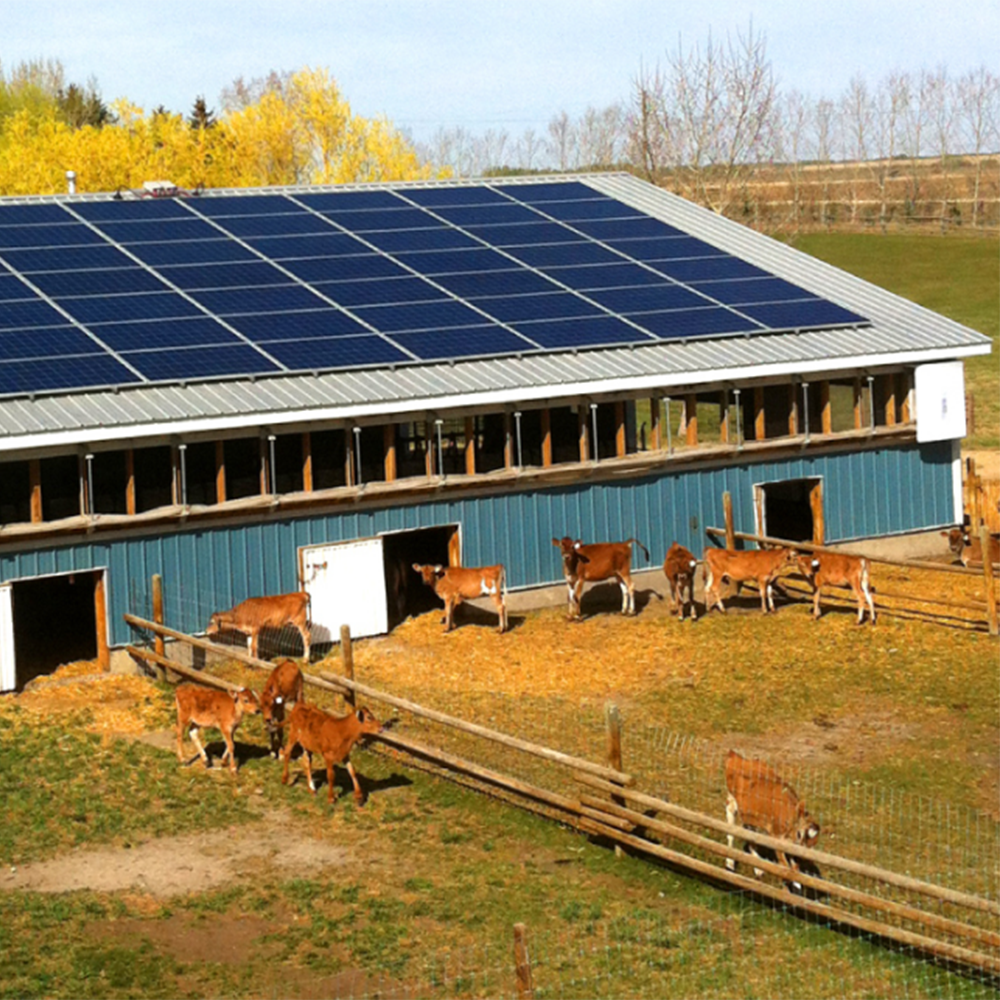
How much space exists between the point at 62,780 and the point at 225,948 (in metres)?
5.80

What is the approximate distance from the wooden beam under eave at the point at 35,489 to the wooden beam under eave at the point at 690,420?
38.5 ft

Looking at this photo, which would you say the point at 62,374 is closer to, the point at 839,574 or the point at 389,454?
the point at 389,454

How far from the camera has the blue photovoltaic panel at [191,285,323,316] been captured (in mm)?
30328

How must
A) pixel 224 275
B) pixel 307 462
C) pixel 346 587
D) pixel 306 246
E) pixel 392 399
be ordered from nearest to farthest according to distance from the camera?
pixel 307 462, pixel 392 399, pixel 346 587, pixel 224 275, pixel 306 246

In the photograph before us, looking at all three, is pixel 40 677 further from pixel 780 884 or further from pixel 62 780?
pixel 780 884

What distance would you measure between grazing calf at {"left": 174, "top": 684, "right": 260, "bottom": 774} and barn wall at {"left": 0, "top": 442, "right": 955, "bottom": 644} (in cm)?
511

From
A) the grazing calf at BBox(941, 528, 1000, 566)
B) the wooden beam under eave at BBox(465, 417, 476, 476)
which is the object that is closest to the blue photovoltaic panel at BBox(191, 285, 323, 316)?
the wooden beam under eave at BBox(465, 417, 476, 476)

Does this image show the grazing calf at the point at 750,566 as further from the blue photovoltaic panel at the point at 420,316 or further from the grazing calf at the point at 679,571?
the blue photovoltaic panel at the point at 420,316

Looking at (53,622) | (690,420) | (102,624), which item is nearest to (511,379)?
(690,420)

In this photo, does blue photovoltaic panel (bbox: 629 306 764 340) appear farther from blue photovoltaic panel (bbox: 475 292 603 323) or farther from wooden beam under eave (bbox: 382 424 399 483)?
wooden beam under eave (bbox: 382 424 399 483)

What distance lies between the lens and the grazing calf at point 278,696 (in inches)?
818

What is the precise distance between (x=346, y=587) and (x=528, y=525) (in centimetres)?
364

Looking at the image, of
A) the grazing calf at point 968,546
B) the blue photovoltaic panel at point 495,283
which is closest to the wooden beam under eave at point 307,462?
the blue photovoltaic panel at point 495,283

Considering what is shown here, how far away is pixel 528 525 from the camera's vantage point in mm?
29703
